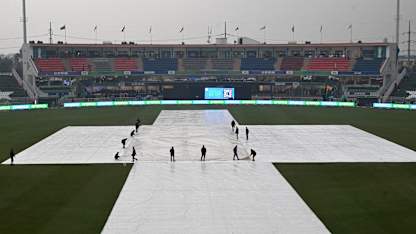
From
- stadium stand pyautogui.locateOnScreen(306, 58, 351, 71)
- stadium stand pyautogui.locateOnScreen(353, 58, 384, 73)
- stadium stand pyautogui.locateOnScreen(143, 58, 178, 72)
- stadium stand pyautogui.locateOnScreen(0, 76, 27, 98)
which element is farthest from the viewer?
stadium stand pyautogui.locateOnScreen(143, 58, 178, 72)

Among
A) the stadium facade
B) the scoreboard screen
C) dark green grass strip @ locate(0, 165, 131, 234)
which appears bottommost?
dark green grass strip @ locate(0, 165, 131, 234)

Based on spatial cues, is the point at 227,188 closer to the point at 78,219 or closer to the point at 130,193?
the point at 130,193

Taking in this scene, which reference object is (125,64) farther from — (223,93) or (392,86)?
(392,86)

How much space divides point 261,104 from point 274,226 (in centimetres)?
6410

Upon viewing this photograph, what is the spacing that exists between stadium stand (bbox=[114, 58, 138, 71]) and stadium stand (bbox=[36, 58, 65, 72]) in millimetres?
11244

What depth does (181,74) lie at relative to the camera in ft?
305

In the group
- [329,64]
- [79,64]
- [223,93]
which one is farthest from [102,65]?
[329,64]

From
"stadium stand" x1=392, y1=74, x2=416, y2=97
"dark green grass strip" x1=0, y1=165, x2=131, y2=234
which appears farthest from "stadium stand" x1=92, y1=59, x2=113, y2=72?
"dark green grass strip" x1=0, y1=165, x2=131, y2=234

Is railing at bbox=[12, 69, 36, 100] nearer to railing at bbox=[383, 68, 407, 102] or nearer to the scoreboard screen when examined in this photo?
the scoreboard screen

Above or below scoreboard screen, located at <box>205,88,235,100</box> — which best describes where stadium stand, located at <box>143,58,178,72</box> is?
above

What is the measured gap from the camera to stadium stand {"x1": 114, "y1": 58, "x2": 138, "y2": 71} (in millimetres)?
93137

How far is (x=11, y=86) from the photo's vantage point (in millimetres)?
86125

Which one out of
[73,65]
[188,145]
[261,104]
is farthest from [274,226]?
[73,65]

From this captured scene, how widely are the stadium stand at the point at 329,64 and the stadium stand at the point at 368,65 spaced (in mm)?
1794
